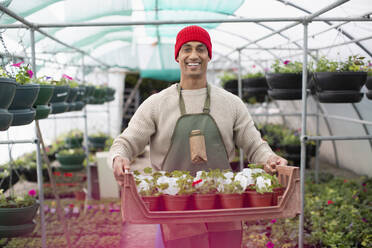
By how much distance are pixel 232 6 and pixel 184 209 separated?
4199 millimetres

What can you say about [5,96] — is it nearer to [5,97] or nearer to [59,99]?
[5,97]

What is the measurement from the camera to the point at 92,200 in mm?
5598

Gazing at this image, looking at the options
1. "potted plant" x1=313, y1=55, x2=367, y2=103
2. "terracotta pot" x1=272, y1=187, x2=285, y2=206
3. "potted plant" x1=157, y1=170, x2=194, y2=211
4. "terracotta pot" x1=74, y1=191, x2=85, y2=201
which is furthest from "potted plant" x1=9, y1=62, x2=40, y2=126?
"terracotta pot" x1=74, y1=191, x2=85, y2=201

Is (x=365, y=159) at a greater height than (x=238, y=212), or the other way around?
(x=238, y=212)

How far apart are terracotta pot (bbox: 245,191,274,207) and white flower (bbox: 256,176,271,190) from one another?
3 cm

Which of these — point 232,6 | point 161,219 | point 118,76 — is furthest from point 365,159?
point 118,76

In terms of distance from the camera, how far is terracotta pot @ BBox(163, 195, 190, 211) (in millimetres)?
1536

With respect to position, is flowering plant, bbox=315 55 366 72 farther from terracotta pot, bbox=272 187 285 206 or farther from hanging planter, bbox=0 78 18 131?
hanging planter, bbox=0 78 18 131

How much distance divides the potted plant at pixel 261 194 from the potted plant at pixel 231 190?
1.4 inches

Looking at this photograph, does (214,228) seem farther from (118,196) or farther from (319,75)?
(118,196)

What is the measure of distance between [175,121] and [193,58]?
1.06 feet

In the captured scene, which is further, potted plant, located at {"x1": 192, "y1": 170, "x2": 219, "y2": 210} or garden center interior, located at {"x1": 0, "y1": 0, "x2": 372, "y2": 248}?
garden center interior, located at {"x1": 0, "y1": 0, "x2": 372, "y2": 248}

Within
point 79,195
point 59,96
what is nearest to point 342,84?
point 59,96

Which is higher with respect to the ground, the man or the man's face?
the man's face
